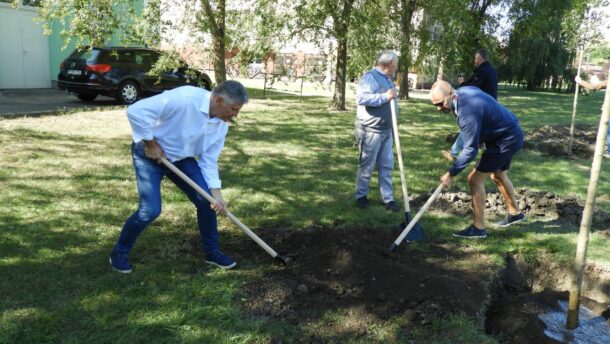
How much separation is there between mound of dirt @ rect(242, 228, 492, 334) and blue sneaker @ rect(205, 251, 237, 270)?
0.35 meters

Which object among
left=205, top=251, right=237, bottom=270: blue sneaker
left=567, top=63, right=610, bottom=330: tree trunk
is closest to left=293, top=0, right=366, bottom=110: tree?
left=205, top=251, right=237, bottom=270: blue sneaker

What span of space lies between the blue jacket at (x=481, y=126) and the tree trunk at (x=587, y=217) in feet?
4.31

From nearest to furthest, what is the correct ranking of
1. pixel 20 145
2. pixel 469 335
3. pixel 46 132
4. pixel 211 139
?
1. pixel 469 335
2. pixel 211 139
3. pixel 20 145
4. pixel 46 132

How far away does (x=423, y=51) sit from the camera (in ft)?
49.6

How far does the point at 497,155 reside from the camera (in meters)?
4.79

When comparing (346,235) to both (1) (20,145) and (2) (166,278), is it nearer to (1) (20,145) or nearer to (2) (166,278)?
(2) (166,278)

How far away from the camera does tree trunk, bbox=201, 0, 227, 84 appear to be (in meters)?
10.9

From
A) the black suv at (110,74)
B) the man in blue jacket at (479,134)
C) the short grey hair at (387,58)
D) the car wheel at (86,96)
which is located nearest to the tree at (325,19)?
the black suv at (110,74)

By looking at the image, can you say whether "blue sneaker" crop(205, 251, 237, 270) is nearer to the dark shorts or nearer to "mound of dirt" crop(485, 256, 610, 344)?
"mound of dirt" crop(485, 256, 610, 344)

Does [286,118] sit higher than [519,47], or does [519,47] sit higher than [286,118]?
[519,47]

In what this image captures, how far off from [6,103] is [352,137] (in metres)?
9.40

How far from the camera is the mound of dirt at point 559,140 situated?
10133 mm

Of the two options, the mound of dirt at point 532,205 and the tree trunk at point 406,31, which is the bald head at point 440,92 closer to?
the mound of dirt at point 532,205

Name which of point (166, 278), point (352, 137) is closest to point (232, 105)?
point (166, 278)
